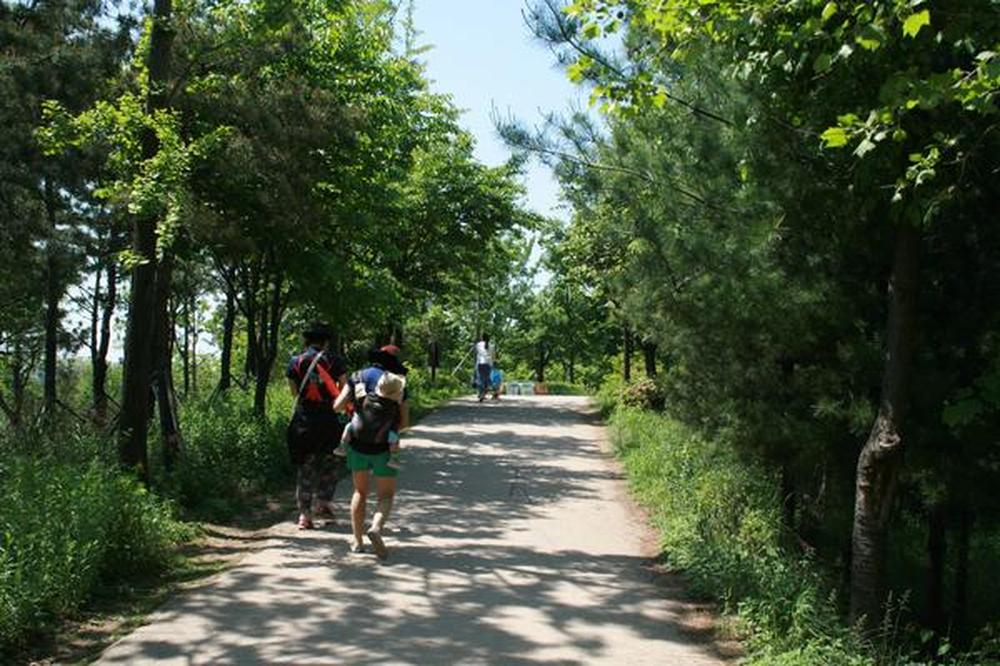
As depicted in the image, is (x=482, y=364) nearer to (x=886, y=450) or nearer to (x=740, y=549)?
(x=740, y=549)

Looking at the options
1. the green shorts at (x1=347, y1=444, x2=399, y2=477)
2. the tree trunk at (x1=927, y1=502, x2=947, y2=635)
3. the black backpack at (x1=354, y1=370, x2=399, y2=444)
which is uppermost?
the black backpack at (x1=354, y1=370, x2=399, y2=444)

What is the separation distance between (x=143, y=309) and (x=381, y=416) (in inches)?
119

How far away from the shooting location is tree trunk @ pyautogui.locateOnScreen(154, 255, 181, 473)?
33.8 ft

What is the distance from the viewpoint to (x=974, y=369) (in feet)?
22.1

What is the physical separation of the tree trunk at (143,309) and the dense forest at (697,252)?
3 centimetres

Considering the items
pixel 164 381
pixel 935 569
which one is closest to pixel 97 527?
pixel 164 381

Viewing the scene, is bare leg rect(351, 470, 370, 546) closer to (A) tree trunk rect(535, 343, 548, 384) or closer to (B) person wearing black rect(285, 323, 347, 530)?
(B) person wearing black rect(285, 323, 347, 530)

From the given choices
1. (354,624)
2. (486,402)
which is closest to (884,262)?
(354,624)

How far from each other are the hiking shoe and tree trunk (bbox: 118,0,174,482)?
287cm

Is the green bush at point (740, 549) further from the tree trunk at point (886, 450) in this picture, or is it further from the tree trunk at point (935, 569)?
the tree trunk at point (935, 569)

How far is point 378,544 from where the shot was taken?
7.59 meters

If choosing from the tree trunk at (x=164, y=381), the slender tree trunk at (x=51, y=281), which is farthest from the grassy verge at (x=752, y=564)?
the slender tree trunk at (x=51, y=281)

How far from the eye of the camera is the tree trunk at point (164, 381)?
10.3 meters

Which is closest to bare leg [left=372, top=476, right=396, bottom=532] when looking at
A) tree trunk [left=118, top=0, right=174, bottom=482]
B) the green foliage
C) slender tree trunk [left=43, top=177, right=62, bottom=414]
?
the green foliage
